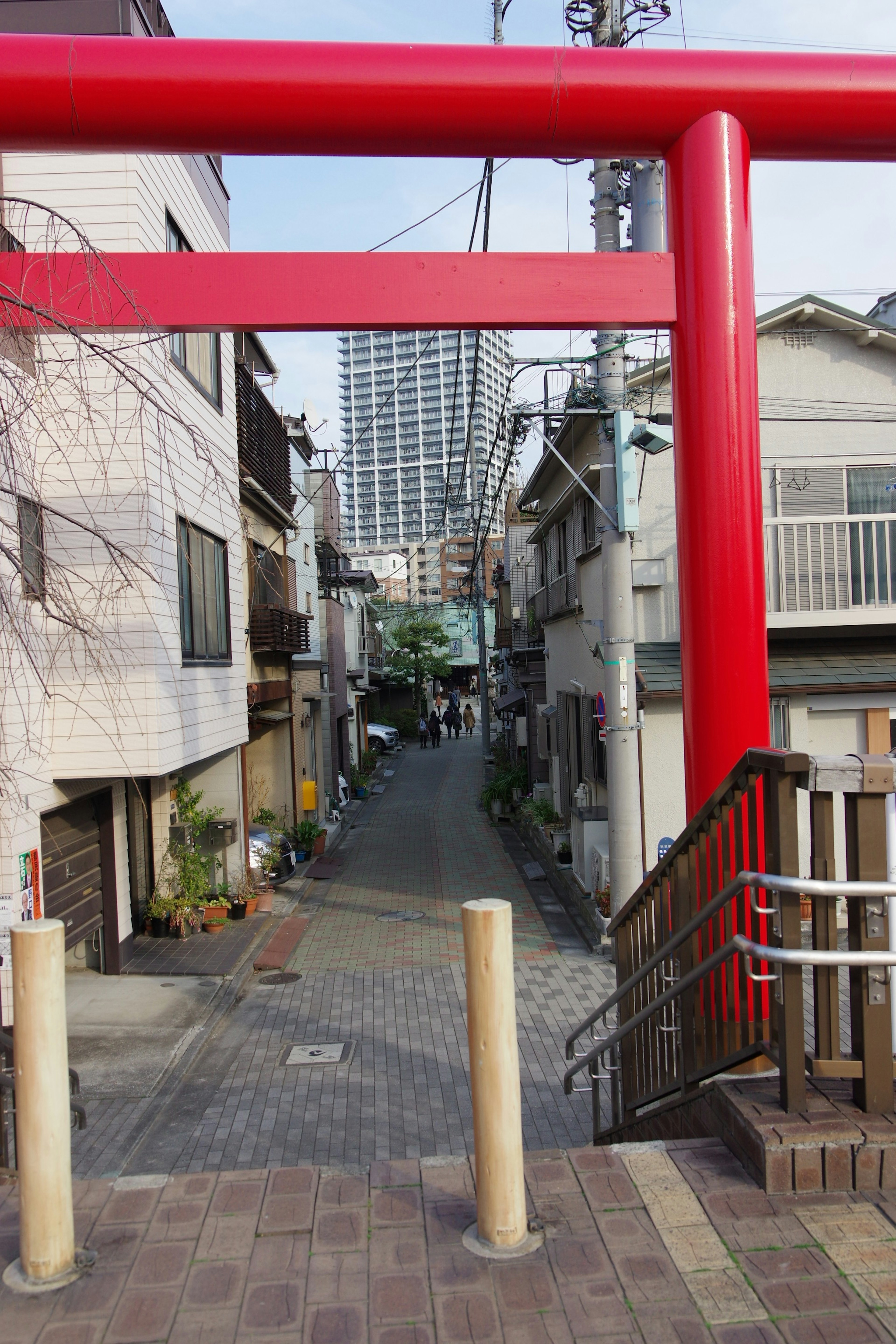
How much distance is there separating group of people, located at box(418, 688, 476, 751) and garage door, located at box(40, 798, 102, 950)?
112 feet

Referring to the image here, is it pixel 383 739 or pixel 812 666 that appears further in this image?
pixel 383 739

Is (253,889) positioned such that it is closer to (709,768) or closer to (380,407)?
(380,407)

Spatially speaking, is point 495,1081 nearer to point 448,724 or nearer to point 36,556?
point 36,556

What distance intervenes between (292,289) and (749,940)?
3.06 m

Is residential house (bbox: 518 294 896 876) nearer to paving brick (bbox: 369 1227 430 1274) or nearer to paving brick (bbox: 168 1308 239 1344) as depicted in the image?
paving brick (bbox: 369 1227 430 1274)

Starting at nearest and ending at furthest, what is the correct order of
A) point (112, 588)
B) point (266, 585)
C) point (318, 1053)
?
point (112, 588) → point (318, 1053) → point (266, 585)

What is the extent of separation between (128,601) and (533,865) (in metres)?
9.79

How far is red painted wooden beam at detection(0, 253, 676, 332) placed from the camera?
3.89 metres

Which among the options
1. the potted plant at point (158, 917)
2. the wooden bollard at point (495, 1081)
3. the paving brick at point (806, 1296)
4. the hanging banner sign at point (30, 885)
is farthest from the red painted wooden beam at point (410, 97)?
the potted plant at point (158, 917)

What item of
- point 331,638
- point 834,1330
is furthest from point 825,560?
point 331,638

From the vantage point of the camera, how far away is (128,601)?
28.8 feet

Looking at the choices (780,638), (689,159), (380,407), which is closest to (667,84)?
(689,159)

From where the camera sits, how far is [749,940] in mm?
3027

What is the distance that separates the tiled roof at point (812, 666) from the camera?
11586 millimetres
